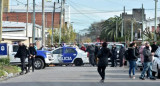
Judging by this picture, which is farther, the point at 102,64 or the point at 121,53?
the point at 121,53

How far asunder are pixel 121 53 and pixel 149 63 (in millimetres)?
12564

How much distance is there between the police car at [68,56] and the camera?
32406mm

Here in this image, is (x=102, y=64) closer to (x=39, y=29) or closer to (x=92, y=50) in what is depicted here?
(x=92, y=50)

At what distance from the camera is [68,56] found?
1277 inches

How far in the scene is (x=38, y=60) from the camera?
1112 inches

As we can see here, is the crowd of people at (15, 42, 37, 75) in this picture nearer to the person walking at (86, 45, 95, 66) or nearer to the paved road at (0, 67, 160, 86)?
the paved road at (0, 67, 160, 86)

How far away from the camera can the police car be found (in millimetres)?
32406

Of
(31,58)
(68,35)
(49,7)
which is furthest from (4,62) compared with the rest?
(49,7)

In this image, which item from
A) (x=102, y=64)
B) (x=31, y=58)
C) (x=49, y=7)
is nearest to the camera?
(x=102, y=64)

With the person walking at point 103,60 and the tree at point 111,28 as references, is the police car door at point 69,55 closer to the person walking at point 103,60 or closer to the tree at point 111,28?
the person walking at point 103,60

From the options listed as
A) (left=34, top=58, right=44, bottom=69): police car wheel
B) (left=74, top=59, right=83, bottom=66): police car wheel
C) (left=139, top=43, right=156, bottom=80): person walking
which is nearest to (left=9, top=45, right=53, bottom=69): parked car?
(left=34, top=58, right=44, bottom=69): police car wheel

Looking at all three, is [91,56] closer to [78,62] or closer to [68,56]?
[78,62]

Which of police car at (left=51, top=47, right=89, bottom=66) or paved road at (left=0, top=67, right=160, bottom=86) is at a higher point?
police car at (left=51, top=47, right=89, bottom=66)

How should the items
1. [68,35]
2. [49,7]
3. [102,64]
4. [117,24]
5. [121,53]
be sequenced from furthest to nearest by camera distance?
1. [49,7]
2. [117,24]
3. [68,35]
4. [121,53]
5. [102,64]
